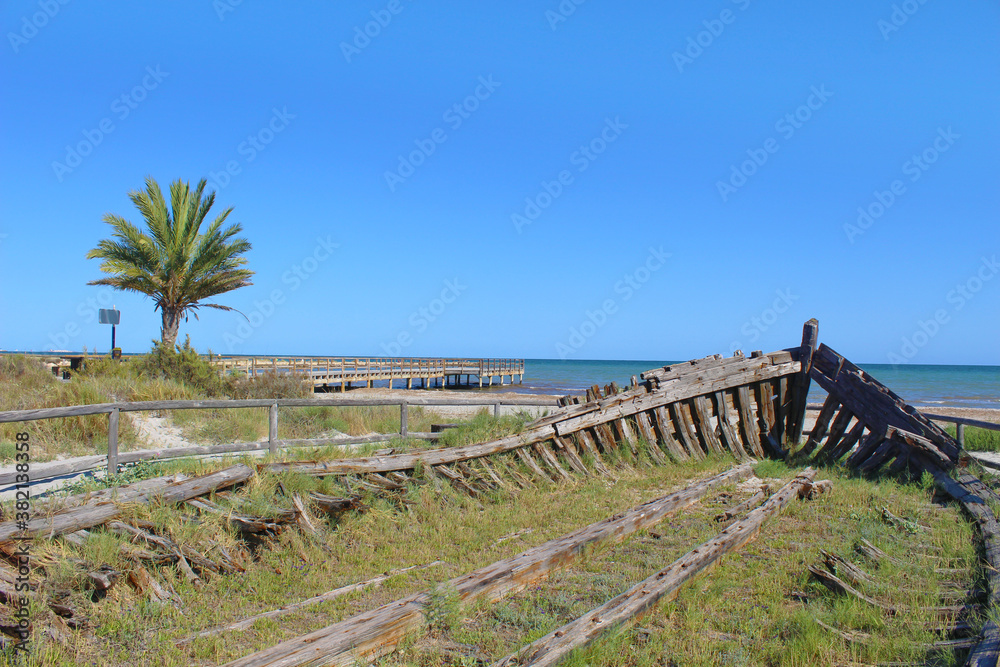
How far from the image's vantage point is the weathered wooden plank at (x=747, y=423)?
37.2 ft

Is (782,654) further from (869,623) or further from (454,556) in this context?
(454,556)

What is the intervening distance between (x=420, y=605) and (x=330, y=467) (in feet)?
8.69

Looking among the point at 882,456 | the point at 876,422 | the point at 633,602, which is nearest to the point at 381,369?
the point at 876,422

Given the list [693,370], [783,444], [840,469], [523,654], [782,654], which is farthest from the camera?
[783,444]

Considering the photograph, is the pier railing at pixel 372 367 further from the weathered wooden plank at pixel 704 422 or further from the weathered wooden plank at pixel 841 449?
the weathered wooden plank at pixel 841 449

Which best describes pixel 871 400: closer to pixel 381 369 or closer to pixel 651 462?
pixel 651 462

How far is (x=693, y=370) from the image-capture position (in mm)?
10750

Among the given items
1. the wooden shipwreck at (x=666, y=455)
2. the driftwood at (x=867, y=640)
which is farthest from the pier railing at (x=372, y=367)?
the driftwood at (x=867, y=640)

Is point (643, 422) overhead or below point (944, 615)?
overhead

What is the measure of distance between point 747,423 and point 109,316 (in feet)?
64.9

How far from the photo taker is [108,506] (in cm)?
484

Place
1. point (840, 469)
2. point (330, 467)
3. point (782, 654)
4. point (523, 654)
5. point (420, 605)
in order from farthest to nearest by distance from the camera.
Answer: point (840, 469), point (330, 467), point (420, 605), point (782, 654), point (523, 654)

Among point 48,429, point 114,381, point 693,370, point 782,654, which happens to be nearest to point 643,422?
point 693,370

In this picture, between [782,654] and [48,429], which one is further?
[48,429]
